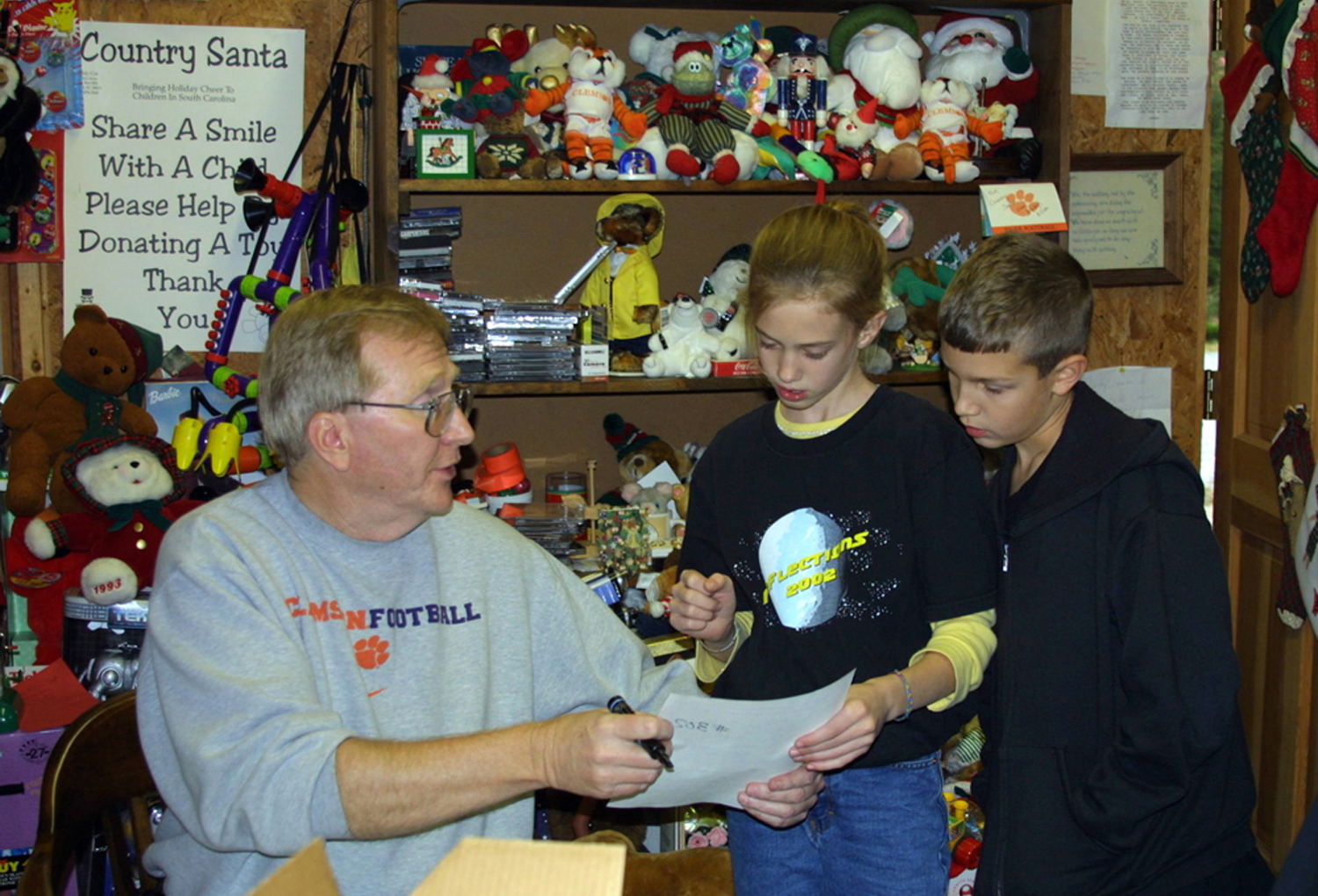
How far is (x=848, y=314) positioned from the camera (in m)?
1.48

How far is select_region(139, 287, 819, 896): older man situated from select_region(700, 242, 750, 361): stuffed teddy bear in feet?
3.83

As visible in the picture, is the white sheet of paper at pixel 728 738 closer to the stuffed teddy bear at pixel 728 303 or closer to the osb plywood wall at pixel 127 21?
the stuffed teddy bear at pixel 728 303

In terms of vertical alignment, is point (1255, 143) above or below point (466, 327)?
above

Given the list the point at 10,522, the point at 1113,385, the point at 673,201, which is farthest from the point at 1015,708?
the point at 10,522

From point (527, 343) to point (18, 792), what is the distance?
1292 millimetres

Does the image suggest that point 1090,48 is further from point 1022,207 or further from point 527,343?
point 527,343

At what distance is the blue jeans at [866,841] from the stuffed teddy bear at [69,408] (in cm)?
157

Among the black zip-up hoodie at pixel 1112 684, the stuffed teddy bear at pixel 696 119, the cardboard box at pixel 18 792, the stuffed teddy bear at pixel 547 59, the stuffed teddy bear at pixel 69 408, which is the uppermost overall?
the stuffed teddy bear at pixel 547 59

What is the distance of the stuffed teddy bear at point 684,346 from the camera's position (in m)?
2.52

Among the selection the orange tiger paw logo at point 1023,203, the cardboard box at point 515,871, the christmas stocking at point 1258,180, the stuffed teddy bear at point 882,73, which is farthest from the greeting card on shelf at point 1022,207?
the cardboard box at point 515,871

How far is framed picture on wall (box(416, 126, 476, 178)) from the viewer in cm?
230

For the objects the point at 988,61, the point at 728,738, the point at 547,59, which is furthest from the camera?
the point at 988,61

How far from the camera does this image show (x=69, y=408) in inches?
90.2

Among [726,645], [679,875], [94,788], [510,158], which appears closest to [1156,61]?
[510,158]
